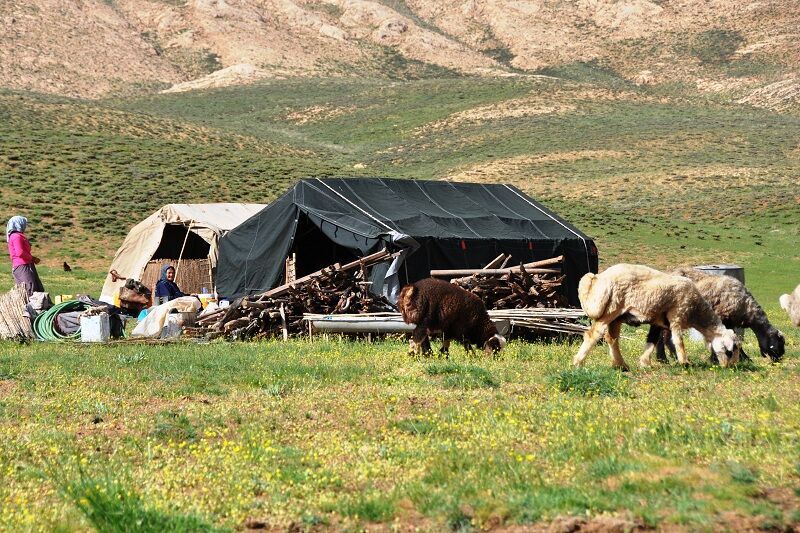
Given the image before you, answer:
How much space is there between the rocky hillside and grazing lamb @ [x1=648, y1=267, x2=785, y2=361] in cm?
9931

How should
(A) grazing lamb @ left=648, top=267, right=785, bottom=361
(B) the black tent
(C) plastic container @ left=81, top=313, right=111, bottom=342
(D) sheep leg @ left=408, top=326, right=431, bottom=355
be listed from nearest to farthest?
(A) grazing lamb @ left=648, top=267, right=785, bottom=361
(D) sheep leg @ left=408, top=326, right=431, bottom=355
(C) plastic container @ left=81, top=313, right=111, bottom=342
(B) the black tent

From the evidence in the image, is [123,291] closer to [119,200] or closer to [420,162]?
[119,200]

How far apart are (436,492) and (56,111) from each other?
69986 millimetres

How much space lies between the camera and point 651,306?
11.9 meters

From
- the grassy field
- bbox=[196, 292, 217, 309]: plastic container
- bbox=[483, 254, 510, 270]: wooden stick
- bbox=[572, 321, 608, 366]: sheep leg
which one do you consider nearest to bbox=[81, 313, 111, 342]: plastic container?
the grassy field

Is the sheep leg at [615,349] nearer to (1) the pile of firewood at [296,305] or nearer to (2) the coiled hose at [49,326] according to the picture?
(1) the pile of firewood at [296,305]

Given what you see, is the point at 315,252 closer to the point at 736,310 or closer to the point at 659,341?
the point at 659,341

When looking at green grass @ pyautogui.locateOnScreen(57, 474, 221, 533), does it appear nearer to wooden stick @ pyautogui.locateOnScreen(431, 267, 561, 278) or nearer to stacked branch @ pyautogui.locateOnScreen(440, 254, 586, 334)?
stacked branch @ pyautogui.locateOnScreen(440, 254, 586, 334)

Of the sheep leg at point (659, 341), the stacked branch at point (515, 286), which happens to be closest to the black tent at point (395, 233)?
the stacked branch at point (515, 286)

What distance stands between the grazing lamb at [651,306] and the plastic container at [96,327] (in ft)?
29.9

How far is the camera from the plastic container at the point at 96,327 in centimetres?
1769

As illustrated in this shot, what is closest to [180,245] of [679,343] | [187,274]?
[187,274]

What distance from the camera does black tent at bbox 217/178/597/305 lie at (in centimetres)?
1909

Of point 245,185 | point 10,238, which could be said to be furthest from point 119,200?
point 10,238
